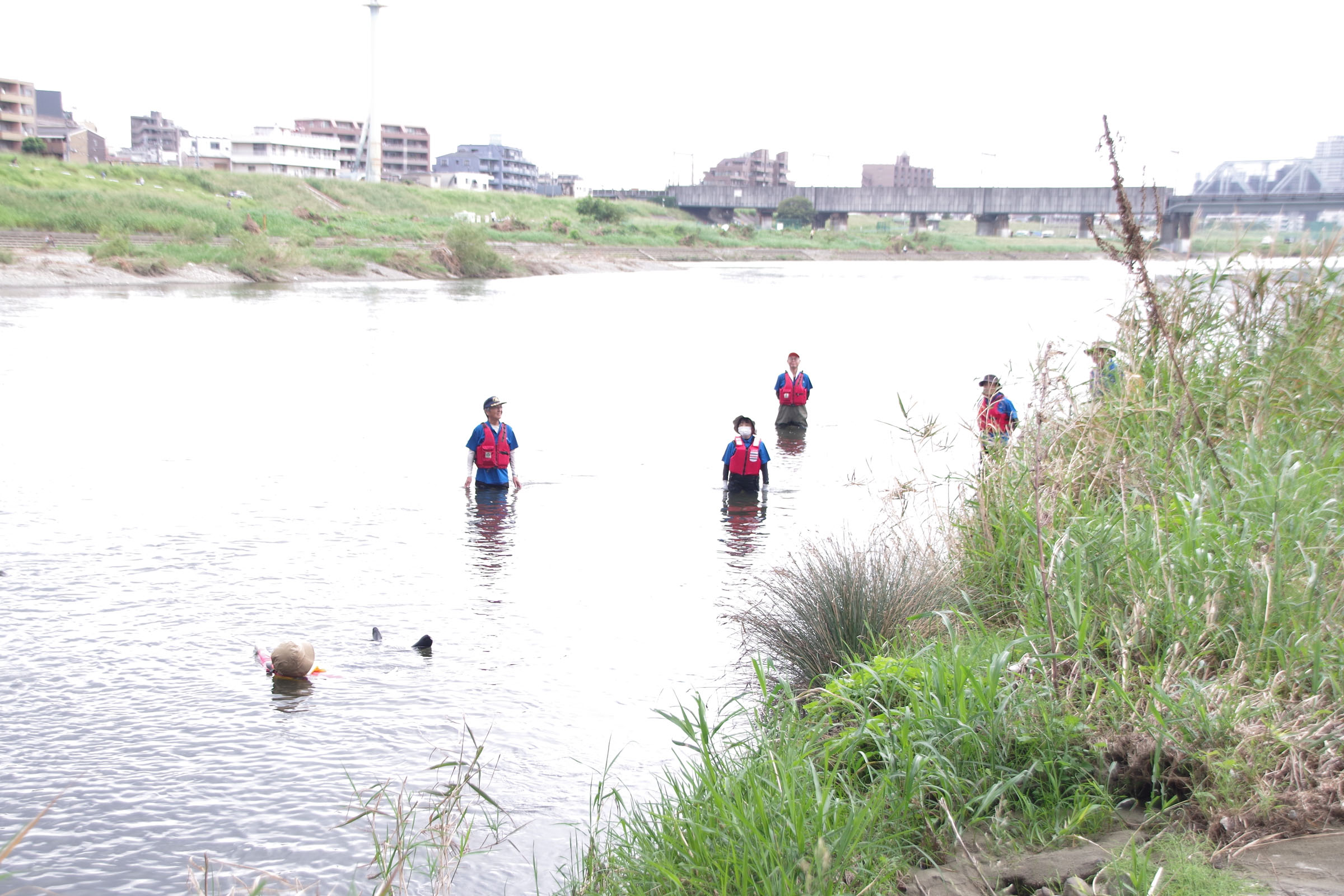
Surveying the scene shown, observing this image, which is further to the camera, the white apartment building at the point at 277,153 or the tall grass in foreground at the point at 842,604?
the white apartment building at the point at 277,153

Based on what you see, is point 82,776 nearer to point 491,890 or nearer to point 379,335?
point 491,890

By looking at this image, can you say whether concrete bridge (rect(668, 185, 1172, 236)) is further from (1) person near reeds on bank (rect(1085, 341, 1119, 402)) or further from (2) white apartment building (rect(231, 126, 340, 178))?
(1) person near reeds on bank (rect(1085, 341, 1119, 402))

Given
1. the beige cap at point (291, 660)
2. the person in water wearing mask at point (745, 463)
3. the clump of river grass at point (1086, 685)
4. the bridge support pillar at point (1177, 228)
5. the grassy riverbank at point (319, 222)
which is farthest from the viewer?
the bridge support pillar at point (1177, 228)

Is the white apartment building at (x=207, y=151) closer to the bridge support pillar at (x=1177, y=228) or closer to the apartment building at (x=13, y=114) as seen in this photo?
the apartment building at (x=13, y=114)

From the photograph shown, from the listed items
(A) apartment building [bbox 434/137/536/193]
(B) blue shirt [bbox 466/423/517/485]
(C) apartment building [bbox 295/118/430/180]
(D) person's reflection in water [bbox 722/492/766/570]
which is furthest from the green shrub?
(A) apartment building [bbox 434/137/536/193]

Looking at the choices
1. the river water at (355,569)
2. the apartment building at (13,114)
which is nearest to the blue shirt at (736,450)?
the river water at (355,569)

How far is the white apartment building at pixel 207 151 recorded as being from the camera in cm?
13275

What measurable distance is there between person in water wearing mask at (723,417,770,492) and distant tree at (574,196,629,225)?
96.6 meters

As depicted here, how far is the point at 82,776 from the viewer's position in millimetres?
7102

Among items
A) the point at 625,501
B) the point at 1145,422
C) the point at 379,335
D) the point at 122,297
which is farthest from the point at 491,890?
the point at 122,297

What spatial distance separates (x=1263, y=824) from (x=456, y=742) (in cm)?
503

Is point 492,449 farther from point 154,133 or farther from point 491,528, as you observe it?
point 154,133

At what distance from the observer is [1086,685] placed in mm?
5410

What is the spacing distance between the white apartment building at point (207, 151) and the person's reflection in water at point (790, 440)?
416 ft
